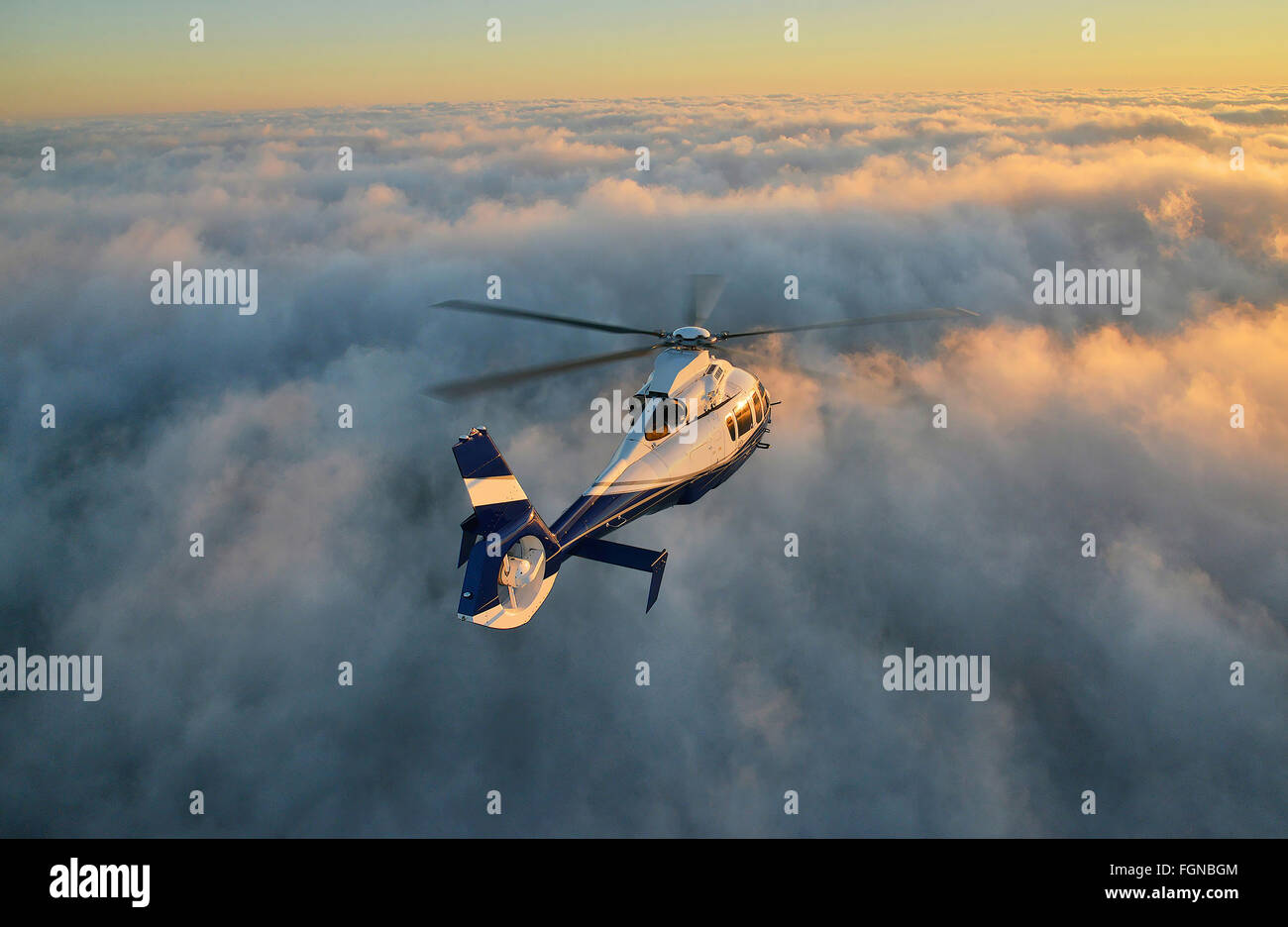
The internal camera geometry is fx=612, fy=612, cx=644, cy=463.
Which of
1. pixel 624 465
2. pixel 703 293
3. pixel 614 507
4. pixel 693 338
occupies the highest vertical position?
pixel 703 293

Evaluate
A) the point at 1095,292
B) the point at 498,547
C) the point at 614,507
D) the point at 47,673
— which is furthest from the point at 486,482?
the point at 1095,292

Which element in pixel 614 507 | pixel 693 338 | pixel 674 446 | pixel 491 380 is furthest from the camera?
pixel 693 338

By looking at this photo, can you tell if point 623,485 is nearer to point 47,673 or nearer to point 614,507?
point 614,507

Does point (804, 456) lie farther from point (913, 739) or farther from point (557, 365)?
point (557, 365)

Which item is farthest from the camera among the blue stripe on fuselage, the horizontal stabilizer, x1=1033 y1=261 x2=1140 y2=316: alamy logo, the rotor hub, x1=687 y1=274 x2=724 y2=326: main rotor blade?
x1=1033 y1=261 x2=1140 y2=316: alamy logo

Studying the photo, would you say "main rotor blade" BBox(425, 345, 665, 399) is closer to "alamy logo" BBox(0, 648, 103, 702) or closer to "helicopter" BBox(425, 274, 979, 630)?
"helicopter" BBox(425, 274, 979, 630)

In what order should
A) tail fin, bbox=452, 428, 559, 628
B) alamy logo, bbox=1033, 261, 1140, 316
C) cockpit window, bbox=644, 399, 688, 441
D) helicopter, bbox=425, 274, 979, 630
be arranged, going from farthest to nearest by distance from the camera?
alamy logo, bbox=1033, 261, 1140, 316, cockpit window, bbox=644, 399, 688, 441, helicopter, bbox=425, 274, 979, 630, tail fin, bbox=452, 428, 559, 628

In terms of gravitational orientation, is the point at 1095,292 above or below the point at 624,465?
above

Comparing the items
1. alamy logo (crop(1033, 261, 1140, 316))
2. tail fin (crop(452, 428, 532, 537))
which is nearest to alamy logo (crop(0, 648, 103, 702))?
tail fin (crop(452, 428, 532, 537))
